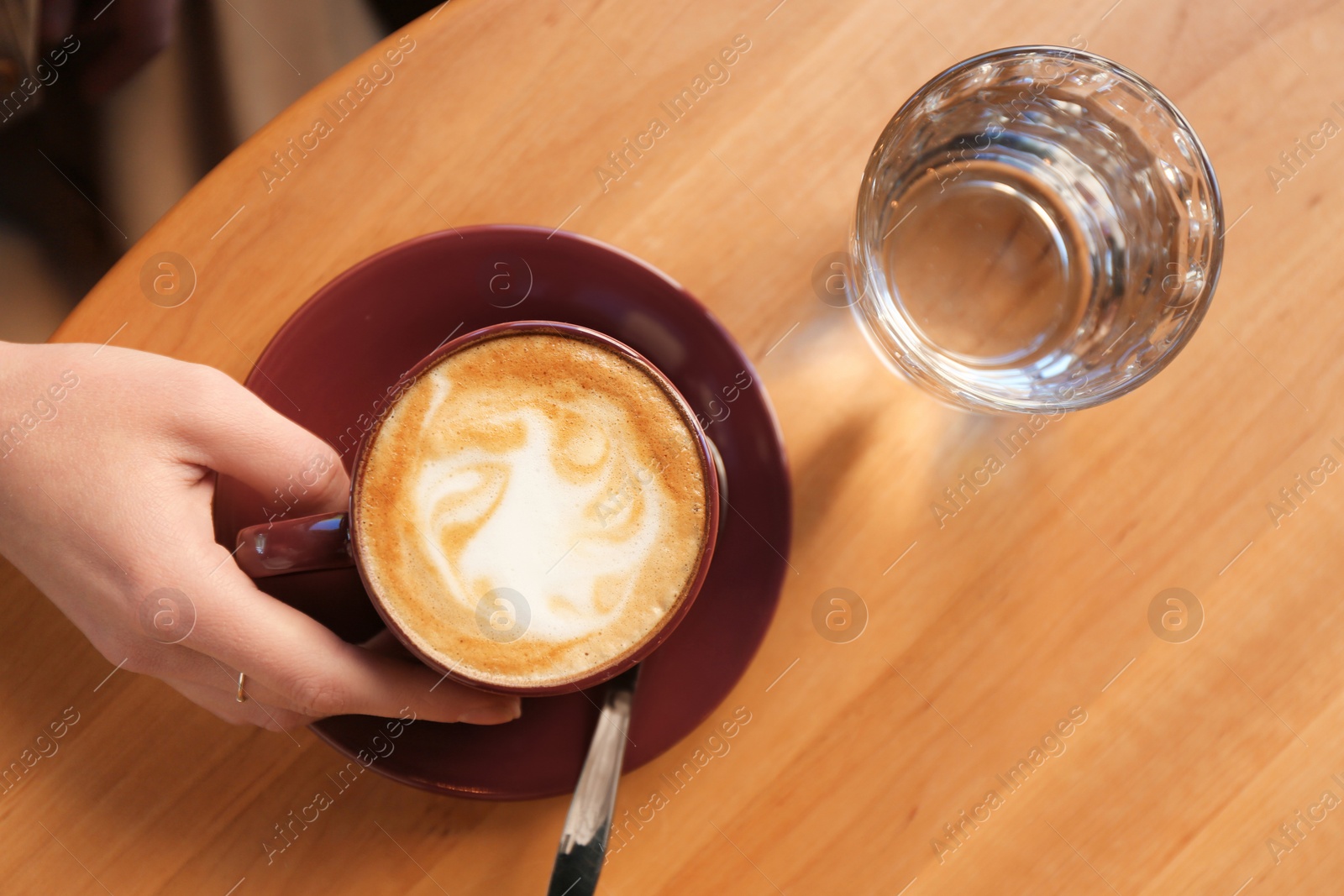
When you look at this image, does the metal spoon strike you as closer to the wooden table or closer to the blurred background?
the wooden table

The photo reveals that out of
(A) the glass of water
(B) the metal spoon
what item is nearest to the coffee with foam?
(B) the metal spoon

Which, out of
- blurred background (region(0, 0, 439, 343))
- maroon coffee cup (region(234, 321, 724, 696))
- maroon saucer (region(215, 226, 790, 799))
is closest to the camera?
maroon coffee cup (region(234, 321, 724, 696))

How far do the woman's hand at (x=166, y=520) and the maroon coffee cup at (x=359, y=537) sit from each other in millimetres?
88

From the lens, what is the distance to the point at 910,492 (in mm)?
1021

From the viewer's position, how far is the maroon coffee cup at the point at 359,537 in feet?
2.57

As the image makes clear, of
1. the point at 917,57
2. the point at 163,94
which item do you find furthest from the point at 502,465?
the point at 163,94

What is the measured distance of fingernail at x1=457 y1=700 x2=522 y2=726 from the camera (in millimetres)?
881

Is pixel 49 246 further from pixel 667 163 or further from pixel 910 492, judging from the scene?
pixel 910 492

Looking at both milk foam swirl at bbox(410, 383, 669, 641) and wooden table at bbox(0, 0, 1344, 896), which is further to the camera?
wooden table at bbox(0, 0, 1344, 896)

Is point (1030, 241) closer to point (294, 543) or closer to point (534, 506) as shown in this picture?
point (534, 506)

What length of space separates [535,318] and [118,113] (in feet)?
3.11

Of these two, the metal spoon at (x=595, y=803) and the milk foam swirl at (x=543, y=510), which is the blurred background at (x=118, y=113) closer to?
the milk foam swirl at (x=543, y=510)

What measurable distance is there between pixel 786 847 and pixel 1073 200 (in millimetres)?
816

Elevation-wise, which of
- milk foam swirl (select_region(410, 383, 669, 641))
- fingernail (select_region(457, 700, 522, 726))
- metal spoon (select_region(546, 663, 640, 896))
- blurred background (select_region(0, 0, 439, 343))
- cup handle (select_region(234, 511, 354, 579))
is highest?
blurred background (select_region(0, 0, 439, 343))
